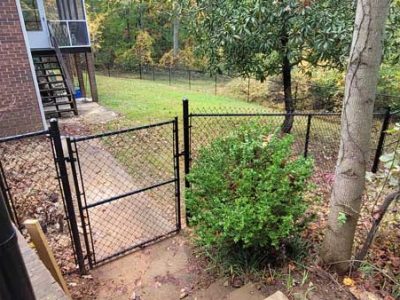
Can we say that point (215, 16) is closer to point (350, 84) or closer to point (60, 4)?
point (350, 84)

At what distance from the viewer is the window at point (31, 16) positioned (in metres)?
10.1

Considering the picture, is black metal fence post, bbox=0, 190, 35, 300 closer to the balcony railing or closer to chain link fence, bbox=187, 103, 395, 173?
chain link fence, bbox=187, 103, 395, 173

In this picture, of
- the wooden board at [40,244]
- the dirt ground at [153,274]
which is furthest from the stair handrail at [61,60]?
the wooden board at [40,244]

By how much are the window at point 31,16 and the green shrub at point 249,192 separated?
9613 millimetres

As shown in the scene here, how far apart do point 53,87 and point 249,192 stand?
9.11 m

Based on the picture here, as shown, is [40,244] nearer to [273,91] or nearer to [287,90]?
[287,90]

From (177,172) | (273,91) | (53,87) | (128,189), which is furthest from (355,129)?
(273,91)

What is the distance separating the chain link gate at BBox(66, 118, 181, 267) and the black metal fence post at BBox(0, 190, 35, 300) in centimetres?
195

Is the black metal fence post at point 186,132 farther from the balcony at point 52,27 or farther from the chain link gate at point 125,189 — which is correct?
the balcony at point 52,27

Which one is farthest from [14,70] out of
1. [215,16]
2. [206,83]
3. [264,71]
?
[206,83]

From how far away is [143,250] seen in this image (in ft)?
11.8

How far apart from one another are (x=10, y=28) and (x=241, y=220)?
6.77m

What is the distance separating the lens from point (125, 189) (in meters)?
5.06

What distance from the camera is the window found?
1015 cm
